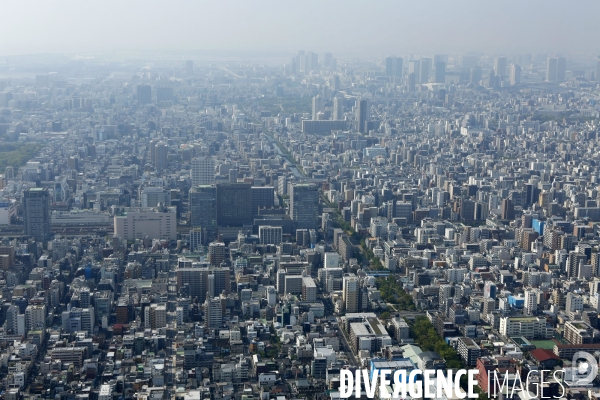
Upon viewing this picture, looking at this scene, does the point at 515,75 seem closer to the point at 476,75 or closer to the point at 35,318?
the point at 476,75

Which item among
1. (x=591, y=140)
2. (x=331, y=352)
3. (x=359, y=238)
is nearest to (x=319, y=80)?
(x=591, y=140)

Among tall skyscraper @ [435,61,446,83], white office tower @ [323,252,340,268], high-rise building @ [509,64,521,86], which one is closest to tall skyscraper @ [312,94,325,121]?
tall skyscraper @ [435,61,446,83]

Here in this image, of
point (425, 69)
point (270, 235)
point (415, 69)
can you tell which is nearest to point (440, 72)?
point (425, 69)

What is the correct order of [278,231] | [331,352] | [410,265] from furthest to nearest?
[278,231]
[410,265]
[331,352]

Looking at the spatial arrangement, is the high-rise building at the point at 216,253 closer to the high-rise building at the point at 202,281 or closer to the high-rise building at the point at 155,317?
the high-rise building at the point at 202,281

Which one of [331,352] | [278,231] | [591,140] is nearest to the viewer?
[331,352]

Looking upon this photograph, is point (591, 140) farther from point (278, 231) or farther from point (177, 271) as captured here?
point (177, 271)

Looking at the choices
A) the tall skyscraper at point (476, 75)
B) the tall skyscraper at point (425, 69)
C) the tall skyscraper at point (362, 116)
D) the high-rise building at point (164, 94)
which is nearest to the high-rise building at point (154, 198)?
the tall skyscraper at point (362, 116)
